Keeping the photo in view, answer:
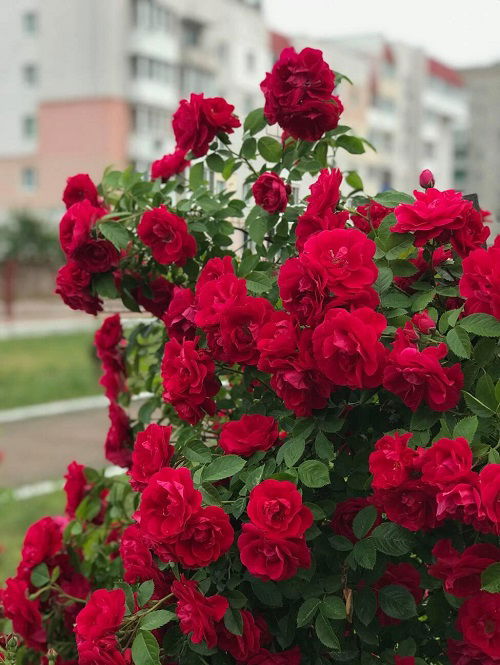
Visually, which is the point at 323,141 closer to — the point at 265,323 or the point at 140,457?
the point at 265,323

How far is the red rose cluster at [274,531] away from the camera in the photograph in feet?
4.62

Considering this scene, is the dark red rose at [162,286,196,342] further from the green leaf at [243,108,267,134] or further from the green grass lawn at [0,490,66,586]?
the green grass lawn at [0,490,66,586]

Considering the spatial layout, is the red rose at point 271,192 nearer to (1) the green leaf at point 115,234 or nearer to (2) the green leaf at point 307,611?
(1) the green leaf at point 115,234

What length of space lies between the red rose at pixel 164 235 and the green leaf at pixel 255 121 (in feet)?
0.80

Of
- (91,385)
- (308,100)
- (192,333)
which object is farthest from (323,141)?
(91,385)

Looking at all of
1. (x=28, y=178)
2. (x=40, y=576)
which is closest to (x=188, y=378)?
(x=40, y=576)

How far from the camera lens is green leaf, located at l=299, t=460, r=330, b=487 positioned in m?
1.46

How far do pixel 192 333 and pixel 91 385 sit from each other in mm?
10605

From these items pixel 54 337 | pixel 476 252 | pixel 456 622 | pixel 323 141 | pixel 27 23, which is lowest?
pixel 54 337

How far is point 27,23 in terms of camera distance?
47.0m

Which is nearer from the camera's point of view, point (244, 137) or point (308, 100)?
point (308, 100)

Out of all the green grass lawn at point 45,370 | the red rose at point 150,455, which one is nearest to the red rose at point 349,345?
the red rose at point 150,455

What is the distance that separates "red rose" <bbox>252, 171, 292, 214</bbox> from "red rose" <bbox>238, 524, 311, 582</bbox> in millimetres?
654

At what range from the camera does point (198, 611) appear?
146 cm
